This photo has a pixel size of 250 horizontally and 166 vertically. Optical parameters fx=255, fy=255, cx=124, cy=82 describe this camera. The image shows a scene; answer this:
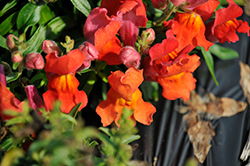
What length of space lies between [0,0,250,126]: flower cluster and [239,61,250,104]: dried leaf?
506 mm

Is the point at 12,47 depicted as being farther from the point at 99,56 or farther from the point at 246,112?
the point at 246,112

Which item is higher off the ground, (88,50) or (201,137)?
(88,50)

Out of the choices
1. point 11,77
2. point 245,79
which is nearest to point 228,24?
point 245,79

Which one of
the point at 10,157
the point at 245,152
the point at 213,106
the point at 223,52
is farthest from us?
the point at 223,52

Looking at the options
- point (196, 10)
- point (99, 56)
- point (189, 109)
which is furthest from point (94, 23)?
point (189, 109)

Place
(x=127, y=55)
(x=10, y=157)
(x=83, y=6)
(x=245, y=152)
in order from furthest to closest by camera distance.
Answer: (x=245, y=152) < (x=83, y=6) < (x=127, y=55) < (x=10, y=157)

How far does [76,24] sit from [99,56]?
25cm

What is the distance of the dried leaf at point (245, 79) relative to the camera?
4.19 ft

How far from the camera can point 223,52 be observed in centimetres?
134

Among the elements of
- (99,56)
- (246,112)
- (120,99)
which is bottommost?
(246,112)

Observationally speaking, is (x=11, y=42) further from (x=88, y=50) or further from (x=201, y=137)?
(x=201, y=137)

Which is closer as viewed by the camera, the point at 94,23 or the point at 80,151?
the point at 80,151

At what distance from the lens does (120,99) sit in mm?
787

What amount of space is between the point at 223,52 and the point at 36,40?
95 cm
